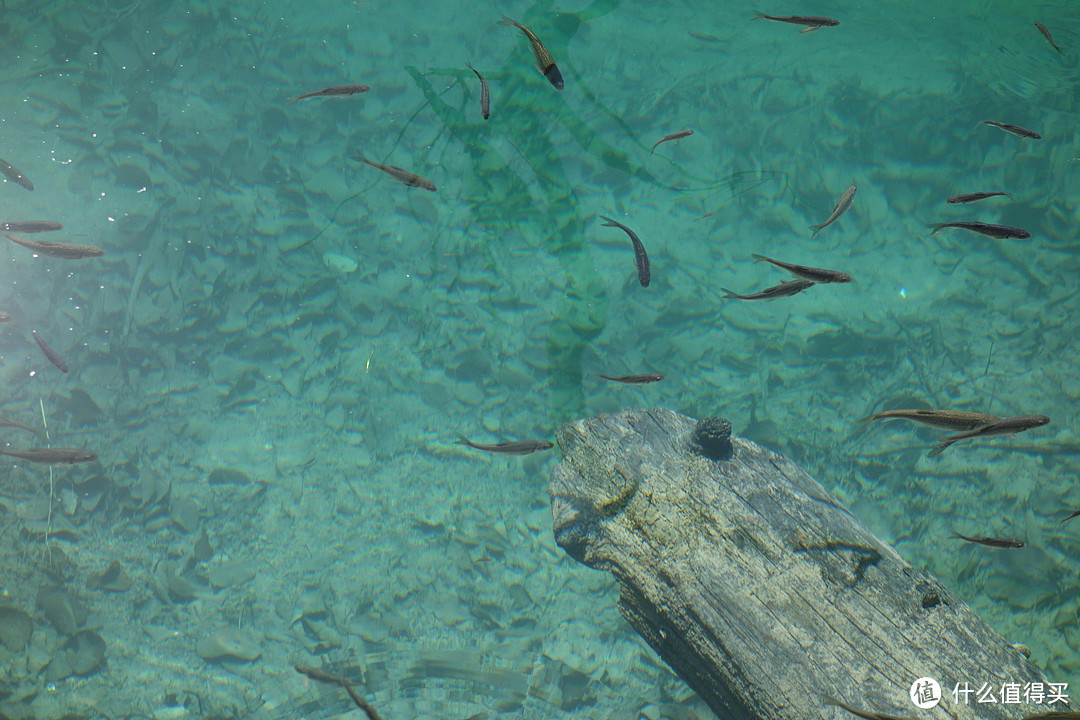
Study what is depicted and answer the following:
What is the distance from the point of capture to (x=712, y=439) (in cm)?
321

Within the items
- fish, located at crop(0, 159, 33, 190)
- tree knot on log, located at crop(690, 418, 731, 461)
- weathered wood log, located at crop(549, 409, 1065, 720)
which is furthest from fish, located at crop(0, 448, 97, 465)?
tree knot on log, located at crop(690, 418, 731, 461)

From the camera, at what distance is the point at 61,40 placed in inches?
293

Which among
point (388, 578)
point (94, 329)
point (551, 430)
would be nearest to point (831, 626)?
point (551, 430)

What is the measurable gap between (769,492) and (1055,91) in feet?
32.3

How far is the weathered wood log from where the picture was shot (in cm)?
251

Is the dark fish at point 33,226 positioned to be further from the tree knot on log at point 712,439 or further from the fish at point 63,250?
the tree knot on log at point 712,439

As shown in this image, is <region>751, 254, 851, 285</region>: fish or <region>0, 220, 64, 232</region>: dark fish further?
<region>0, 220, 64, 232</region>: dark fish

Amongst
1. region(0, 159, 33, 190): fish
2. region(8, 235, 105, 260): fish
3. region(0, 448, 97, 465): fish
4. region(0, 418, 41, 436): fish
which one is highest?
region(0, 159, 33, 190): fish

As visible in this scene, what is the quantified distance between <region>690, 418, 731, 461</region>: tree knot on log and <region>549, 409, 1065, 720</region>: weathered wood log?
31 millimetres

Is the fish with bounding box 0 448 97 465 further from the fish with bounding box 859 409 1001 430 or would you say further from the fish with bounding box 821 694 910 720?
the fish with bounding box 859 409 1001 430

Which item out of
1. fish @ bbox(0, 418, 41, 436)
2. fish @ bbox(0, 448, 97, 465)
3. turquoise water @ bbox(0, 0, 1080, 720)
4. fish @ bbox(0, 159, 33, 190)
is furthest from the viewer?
fish @ bbox(0, 159, 33, 190)

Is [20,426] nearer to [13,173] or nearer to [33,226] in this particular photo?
[33,226]

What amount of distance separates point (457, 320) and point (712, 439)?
375 cm

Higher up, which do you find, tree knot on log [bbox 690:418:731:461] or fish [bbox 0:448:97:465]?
tree knot on log [bbox 690:418:731:461]
